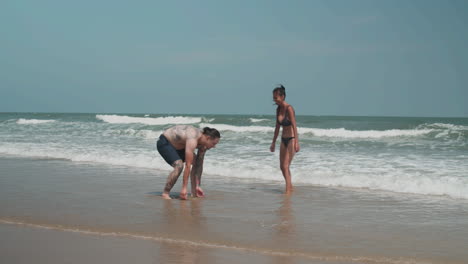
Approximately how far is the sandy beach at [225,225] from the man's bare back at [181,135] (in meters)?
0.80

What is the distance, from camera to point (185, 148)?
6.22 m

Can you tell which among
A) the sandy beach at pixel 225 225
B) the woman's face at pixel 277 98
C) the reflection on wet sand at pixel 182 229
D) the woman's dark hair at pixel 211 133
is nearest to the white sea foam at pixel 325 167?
the sandy beach at pixel 225 225

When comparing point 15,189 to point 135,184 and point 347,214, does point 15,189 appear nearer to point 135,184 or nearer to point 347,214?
→ point 135,184

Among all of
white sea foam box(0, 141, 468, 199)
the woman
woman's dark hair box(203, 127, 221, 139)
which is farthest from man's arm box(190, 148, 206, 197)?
white sea foam box(0, 141, 468, 199)

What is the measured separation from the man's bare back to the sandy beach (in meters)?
0.80

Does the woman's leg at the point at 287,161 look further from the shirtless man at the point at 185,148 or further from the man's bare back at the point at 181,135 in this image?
the man's bare back at the point at 181,135

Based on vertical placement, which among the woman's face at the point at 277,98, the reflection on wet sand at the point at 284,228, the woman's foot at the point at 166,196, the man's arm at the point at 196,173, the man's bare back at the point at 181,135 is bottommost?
the woman's foot at the point at 166,196

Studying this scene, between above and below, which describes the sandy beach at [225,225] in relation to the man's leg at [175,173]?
below

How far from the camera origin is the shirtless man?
6.09 meters

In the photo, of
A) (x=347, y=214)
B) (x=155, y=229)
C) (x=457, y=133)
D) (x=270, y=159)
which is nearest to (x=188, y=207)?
(x=155, y=229)

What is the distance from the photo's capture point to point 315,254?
12.5ft

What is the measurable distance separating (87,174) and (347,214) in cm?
542

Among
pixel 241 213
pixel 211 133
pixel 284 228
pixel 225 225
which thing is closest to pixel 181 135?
pixel 211 133

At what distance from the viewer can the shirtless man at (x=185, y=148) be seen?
6.09m
